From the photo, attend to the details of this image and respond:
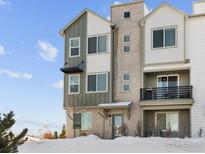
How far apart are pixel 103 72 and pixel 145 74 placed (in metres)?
3.08

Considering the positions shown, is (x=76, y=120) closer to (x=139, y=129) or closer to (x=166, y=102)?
(x=139, y=129)

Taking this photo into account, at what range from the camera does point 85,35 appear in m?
30.3

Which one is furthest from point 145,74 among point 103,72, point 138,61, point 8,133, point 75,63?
point 8,133

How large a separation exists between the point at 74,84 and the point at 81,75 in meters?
0.88

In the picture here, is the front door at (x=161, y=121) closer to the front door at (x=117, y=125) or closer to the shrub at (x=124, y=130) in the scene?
the shrub at (x=124, y=130)

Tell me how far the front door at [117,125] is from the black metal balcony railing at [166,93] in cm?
229

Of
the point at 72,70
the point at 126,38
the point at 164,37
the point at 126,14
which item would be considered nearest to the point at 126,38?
the point at 126,38

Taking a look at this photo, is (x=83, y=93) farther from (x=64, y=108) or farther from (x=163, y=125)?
(x=163, y=125)

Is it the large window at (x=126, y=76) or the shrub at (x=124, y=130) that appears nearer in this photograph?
the shrub at (x=124, y=130)

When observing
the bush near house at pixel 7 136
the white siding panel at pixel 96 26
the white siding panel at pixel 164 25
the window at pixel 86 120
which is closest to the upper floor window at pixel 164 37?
the white siding panel at pixel 164 25

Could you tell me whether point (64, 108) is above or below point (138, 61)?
below

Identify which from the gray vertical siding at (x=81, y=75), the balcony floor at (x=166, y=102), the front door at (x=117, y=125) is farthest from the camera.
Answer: the gray vertical siding at (x=81, y=75)

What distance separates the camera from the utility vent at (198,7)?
2855cm

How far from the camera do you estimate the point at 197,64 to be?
87.1 ft
